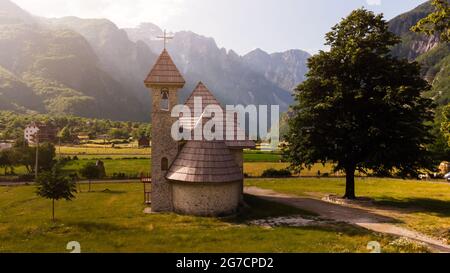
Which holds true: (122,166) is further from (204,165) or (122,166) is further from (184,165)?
(204,165)

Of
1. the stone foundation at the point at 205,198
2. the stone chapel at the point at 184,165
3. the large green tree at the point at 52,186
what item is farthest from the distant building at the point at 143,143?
the stone foundation at the point at 205,198

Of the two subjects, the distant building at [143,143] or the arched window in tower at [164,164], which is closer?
the arched window in tower at [164,164]

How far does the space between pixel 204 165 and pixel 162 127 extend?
5170 mm

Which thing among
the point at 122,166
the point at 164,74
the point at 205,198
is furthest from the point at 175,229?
the point at 122,166

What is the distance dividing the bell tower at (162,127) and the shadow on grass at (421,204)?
2089 centimetres

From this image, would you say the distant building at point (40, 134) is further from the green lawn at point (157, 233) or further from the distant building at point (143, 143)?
the green lawn at point (157, 233)

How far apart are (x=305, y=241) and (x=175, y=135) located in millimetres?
13884

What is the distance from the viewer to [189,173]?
26.2 meters

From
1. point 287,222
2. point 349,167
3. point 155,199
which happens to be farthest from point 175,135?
point 349,167

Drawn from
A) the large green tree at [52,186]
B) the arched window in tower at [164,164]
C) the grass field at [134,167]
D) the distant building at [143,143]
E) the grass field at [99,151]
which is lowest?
the grass field at [134,167]

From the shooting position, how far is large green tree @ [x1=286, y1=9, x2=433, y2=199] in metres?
29.8

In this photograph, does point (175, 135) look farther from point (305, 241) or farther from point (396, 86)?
point (396, 86)

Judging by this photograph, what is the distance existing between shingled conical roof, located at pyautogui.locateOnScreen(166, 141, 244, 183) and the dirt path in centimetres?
813

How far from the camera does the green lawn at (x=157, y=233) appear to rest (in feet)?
60.5
